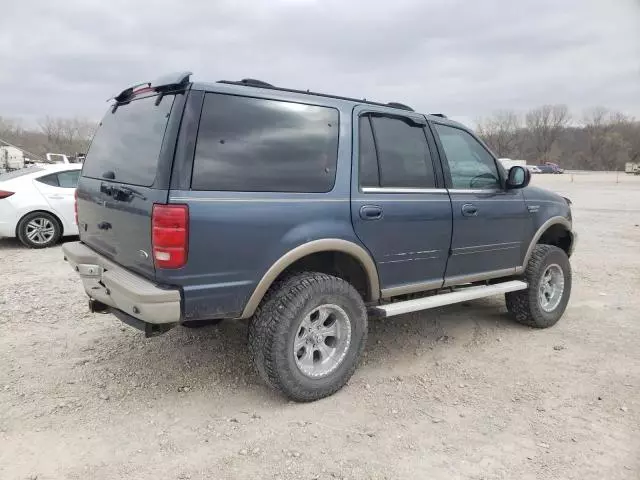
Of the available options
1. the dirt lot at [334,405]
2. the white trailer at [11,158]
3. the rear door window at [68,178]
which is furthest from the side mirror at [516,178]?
the white trailer at [11,158]

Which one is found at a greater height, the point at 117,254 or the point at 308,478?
the point at 117,254

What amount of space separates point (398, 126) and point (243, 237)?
168 cm

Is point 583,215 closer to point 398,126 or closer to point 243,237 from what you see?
point 398,126

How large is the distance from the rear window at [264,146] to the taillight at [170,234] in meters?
0.21

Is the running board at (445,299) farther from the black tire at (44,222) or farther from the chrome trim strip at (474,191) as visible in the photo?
the black tire at (44,222)

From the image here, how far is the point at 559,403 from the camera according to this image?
11.7ft

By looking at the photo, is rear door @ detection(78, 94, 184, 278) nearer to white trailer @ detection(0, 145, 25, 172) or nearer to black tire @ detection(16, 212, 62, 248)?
black tire @ detection(16, 212, 62, 248)

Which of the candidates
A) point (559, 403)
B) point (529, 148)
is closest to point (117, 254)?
point (559, 403)

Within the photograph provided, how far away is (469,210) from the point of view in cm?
430

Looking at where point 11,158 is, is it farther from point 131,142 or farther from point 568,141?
point 568,141

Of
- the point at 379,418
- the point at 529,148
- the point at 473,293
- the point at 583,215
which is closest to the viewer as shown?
the point at 379,418

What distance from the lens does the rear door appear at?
303 centimetres

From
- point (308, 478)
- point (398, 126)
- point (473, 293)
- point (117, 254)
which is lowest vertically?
point (308, 478)

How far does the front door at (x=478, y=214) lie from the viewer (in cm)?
429
